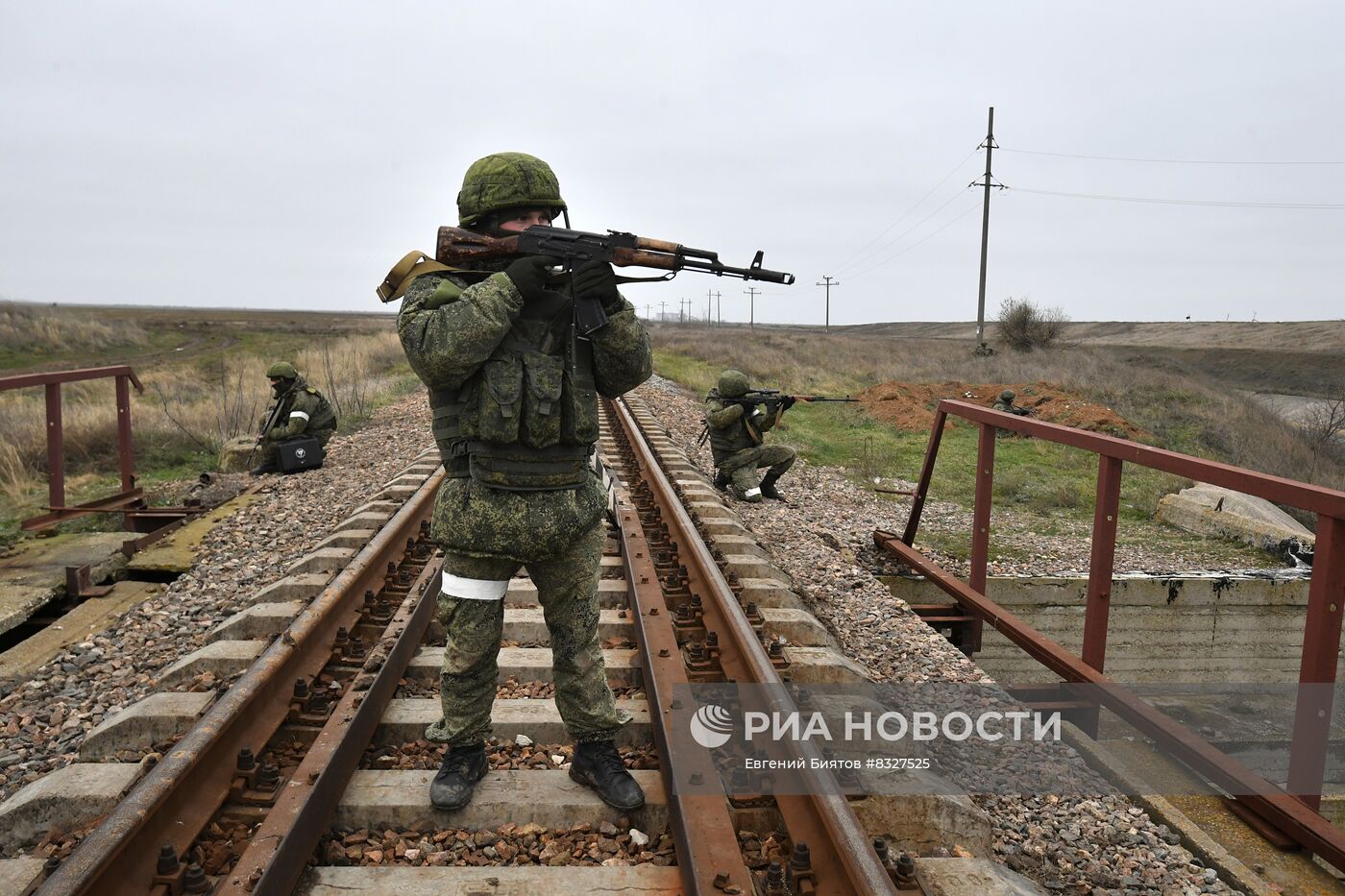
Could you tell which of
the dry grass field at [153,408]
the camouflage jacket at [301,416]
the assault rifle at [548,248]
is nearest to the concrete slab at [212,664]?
the assault rifle at [548,248]

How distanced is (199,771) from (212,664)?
965mm

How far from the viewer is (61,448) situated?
6.83 metres

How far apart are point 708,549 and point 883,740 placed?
2.07 meters

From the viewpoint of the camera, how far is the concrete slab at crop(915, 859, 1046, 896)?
2238 mm

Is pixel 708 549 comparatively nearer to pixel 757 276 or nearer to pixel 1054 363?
pixel 757 276

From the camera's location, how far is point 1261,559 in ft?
26.2

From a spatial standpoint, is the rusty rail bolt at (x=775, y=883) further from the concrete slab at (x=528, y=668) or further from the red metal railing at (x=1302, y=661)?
the red metal railing at (x=1302, y=661)

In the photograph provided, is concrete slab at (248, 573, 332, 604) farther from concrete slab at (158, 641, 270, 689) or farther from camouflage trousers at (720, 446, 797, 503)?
camouflage trousers at (720, 446, 797, 503)

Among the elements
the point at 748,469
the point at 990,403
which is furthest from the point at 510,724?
the point at 990,403

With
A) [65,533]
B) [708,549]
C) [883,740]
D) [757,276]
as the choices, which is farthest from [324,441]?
[883,740]

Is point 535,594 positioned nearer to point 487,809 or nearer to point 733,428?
point 487,809

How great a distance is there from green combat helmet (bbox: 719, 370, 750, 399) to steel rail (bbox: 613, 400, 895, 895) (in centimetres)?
336

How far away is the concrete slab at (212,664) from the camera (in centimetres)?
330

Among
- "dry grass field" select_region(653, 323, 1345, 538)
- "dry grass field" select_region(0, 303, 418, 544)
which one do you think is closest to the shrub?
"dry grass field" select_region(653, 323, 1345, 538)
